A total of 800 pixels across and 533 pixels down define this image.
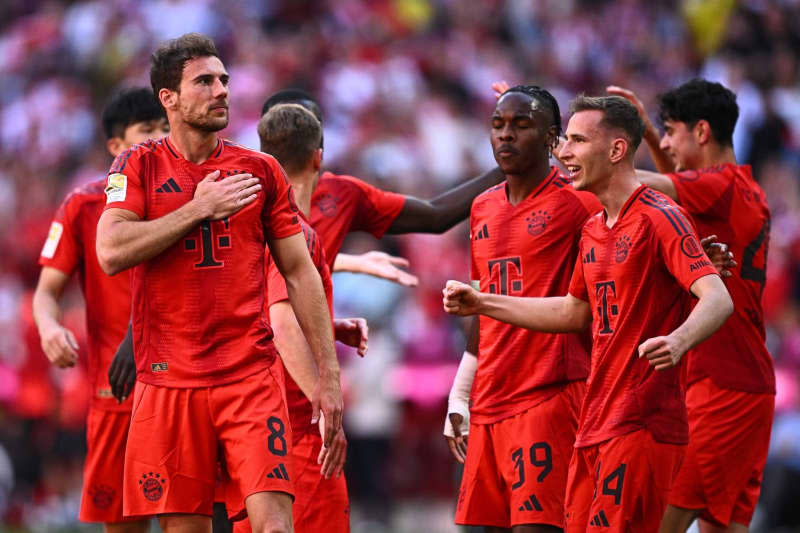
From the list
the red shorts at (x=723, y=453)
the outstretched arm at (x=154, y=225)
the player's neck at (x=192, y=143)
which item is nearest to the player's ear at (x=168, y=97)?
the player's neck at (x=192, y=143)

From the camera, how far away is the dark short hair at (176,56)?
614 cm

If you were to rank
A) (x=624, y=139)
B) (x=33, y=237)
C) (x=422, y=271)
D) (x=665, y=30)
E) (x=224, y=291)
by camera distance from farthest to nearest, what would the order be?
1. (x=665, y=30)
2. (x=33, y=237)
3. (x=422, y=271)
4. (x=624, y=139)
5. (x=224, y=291)

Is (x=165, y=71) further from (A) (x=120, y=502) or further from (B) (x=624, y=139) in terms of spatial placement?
(A) (x=120, y=502)

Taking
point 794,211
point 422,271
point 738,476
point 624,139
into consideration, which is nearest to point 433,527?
point 422,271

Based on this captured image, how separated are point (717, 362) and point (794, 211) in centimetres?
651

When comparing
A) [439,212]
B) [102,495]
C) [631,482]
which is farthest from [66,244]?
[631,482]

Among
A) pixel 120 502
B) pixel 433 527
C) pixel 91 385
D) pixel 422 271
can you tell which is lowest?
pixel 433 527

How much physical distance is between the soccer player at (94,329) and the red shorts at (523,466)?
2.55m

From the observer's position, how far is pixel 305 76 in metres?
17.5

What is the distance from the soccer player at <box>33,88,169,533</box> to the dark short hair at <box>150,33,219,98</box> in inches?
81.3

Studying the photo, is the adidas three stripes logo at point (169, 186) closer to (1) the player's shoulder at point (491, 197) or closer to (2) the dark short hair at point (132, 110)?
(1) the player's shoulder at point (491, 197)

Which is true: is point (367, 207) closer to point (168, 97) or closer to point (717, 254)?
point (168, 97)

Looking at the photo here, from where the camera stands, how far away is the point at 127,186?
234 inches

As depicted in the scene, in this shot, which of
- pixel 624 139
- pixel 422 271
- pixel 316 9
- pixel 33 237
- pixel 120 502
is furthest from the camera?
pixel 316 9
